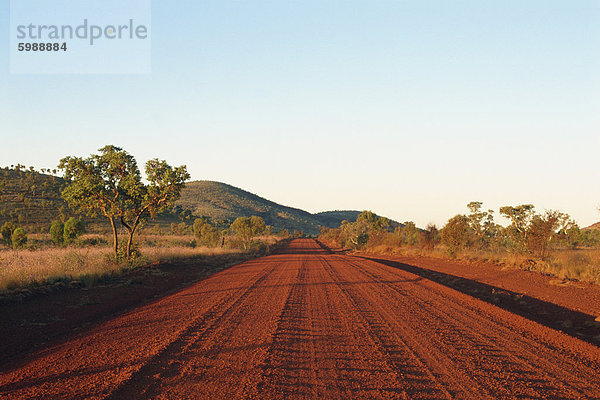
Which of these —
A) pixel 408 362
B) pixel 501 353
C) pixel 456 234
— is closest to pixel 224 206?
pixel 456 234

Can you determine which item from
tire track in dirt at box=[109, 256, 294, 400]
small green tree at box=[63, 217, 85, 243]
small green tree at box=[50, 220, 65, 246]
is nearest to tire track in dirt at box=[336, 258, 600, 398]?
tire track in dirt at box=[109, 256, 294, 400]

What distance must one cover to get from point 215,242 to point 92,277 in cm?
3035

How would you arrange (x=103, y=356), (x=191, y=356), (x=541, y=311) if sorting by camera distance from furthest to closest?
(x=541, y=311) → (x=103, y=356) → (x=191, y=356)

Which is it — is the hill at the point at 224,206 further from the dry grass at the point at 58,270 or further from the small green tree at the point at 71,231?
the dry grass at the point at 58,270

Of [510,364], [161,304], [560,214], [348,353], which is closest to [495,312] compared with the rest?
[510,364]

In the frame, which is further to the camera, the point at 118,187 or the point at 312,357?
the point at 118,187

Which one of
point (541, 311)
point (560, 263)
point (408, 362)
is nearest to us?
point (408, 362)

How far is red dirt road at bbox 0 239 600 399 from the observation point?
5.14m

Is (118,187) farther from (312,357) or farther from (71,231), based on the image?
(71,231)

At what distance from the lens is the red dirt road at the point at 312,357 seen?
203 inches

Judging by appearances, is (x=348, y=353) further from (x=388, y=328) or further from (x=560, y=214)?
(x=560, y=214)

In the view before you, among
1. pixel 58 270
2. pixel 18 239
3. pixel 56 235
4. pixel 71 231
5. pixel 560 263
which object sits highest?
pixel 71 231

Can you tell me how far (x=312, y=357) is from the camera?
6.48 metres

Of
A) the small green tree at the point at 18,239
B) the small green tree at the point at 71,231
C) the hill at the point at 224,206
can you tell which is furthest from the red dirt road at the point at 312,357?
the hill at the point at 224,206
